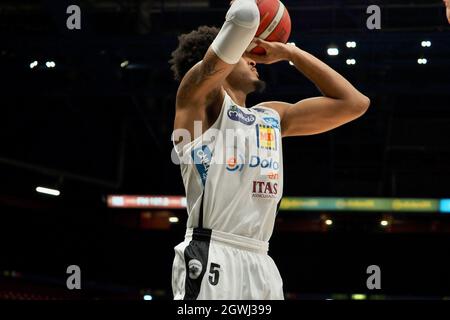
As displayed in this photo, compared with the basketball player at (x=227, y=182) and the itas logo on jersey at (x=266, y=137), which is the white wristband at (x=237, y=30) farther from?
the itas logo on jersey at (x=266, y=137)

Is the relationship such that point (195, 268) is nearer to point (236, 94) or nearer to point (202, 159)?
point (202, 159)

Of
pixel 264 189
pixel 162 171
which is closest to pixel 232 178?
pixel 264 189

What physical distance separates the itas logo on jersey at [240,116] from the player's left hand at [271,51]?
26 cm

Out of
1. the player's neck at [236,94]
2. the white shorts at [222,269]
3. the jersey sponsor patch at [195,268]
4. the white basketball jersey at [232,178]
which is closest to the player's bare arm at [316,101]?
the player's neck at [236,94]

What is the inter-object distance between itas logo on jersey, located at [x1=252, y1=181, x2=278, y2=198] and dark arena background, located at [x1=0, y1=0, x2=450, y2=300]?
830 centimetres

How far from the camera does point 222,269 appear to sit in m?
2.99

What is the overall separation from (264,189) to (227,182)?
0.16 m

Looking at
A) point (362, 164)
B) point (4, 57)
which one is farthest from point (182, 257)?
point (362, 164)

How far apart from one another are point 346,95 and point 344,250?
36.1 ft

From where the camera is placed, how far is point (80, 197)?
15008 mm

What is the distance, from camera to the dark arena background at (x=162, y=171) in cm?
1188

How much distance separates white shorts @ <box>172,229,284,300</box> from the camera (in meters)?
2.96
